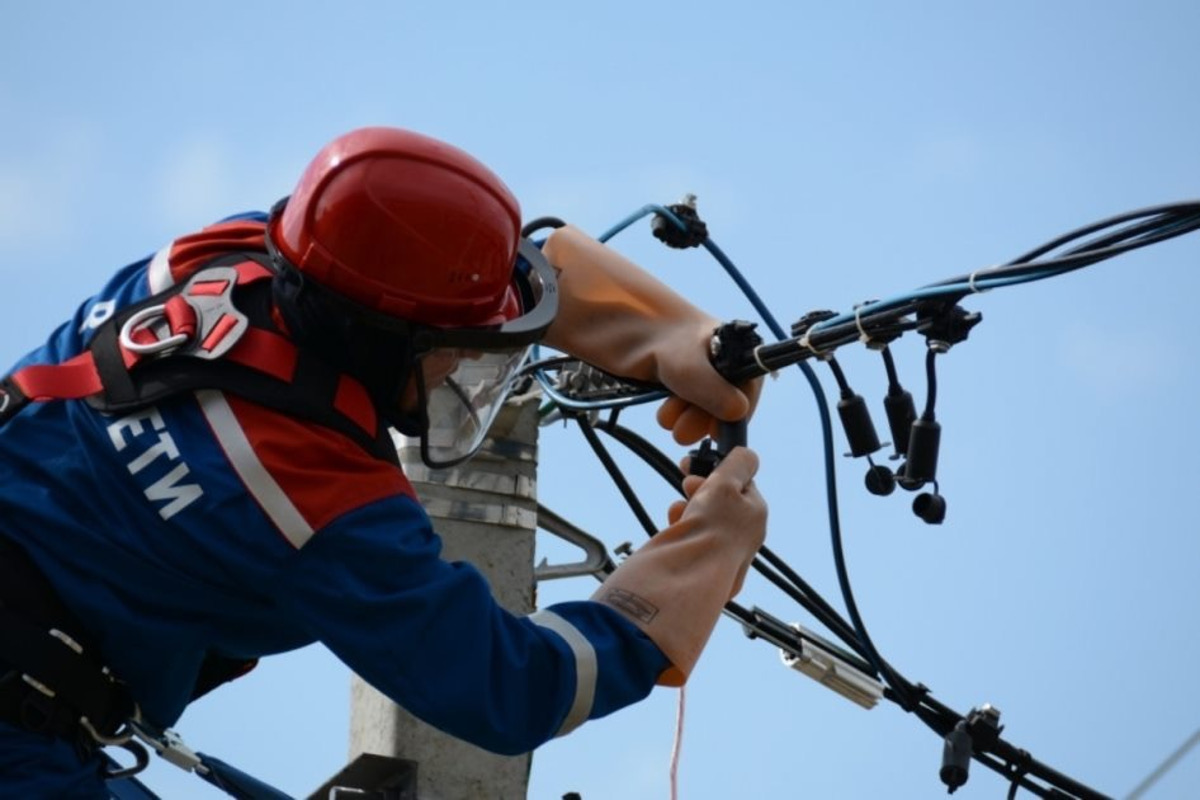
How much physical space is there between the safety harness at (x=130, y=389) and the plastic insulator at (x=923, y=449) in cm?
154

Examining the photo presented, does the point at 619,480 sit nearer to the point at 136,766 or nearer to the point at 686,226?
the point at 686,226

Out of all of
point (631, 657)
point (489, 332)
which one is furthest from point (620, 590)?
point (489, 332)

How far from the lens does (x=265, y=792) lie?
5.27 m

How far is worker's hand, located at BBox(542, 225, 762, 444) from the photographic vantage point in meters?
5.89

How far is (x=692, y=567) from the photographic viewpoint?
16.7 ft

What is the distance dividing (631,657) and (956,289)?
1.23 meters

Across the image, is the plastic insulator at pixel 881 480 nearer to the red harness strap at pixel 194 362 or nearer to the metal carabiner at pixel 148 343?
the red harness strap at pixel 194 362

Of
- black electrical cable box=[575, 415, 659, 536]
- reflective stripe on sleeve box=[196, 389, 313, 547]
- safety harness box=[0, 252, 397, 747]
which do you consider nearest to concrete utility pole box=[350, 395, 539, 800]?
black electrical cable box=[575, 415, 659, 536]

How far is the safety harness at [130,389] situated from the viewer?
4605 mm

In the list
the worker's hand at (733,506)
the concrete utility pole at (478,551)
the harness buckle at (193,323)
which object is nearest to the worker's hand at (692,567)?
→ the worker's hand at (733,506)

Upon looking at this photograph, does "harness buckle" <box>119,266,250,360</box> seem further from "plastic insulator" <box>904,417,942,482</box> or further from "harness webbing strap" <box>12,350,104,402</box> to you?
"plastic insulator" <box>904,417,942,482</box>

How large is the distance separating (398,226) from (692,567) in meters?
0.99

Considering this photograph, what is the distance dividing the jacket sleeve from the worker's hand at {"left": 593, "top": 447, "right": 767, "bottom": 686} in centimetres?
16

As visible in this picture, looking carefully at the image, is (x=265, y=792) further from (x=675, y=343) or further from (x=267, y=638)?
(x=675, y=343)
